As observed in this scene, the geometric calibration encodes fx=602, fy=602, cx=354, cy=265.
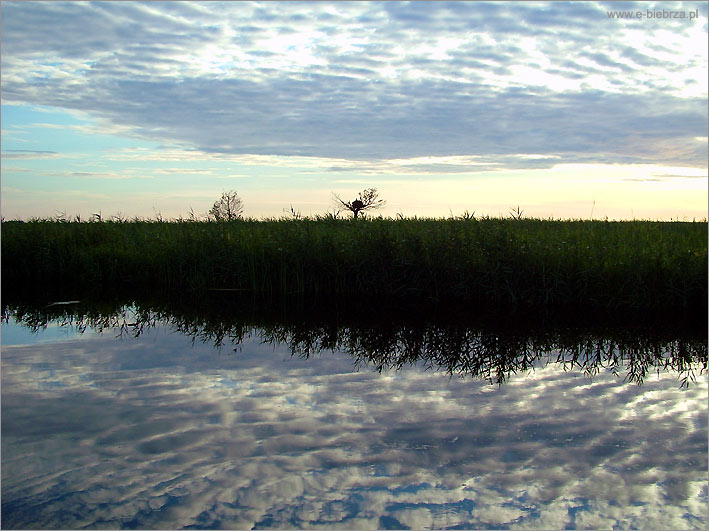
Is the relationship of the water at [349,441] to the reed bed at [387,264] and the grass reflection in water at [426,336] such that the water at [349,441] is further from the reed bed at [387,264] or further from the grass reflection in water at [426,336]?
the reed bed at [387,264]

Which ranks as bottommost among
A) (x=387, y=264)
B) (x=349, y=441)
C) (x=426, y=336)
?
(x=349, y=441)

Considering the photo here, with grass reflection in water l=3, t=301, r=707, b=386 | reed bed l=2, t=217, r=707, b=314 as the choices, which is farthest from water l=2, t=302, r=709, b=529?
reed bed l=2, t=217, r=707, b=314

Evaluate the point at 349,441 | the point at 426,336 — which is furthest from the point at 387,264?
the point at 349,441

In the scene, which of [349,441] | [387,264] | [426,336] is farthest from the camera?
[387,264]

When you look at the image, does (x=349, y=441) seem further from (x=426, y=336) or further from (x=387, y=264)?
(x=387, y=264)

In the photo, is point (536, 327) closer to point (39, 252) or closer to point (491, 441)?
point (491, 441)

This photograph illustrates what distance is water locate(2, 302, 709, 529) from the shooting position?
376cm

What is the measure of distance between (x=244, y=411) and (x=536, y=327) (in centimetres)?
491

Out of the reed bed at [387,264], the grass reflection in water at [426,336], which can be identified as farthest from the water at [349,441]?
the reed bed at [387,264]

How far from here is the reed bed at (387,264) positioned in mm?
9672

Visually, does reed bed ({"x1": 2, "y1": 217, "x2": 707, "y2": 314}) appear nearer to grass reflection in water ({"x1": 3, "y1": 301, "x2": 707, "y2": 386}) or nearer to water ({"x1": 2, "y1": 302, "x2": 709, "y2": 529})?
grass reflection in water ({"x1": 3, "y1": 301, "x2": 707, "y2": 386})

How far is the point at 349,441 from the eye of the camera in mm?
4719

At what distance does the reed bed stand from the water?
8.63 feet

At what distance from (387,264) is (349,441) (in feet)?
19.8
